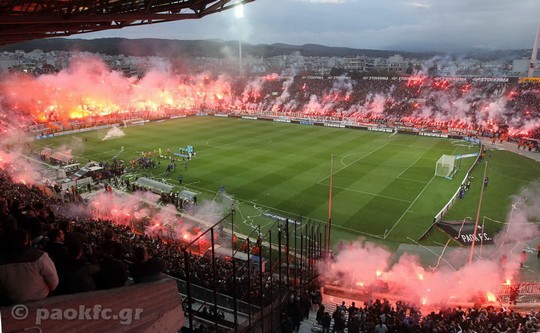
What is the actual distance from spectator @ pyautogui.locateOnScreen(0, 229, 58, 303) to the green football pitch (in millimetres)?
16616

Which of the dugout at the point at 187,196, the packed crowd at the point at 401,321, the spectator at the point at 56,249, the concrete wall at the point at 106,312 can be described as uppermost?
the spectator at the point at 56,249

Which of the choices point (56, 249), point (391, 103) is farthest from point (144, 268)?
point (391, 103)

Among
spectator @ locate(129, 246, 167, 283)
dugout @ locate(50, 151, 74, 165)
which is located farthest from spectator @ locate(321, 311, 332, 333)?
dugout @ locate(50, 151, 74, 165)

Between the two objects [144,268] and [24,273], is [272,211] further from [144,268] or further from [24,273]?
[24,273]

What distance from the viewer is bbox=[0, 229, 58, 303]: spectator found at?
3.49 metres

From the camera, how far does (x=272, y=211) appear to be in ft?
78.0

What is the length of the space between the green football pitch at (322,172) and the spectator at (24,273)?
16.6 metres

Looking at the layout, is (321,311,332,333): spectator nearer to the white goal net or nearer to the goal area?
the white goal net

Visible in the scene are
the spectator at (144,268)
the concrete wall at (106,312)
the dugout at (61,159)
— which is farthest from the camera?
the dugout at (61,159)

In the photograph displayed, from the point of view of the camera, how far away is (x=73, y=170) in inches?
1225

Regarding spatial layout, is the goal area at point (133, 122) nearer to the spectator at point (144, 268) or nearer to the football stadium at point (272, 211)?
the football stadium at point (272, 211)

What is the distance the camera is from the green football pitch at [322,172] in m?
23.2

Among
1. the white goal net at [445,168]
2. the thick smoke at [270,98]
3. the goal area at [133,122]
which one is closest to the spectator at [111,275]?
the white goal net at [445,168]

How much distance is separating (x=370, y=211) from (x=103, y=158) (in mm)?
26891
